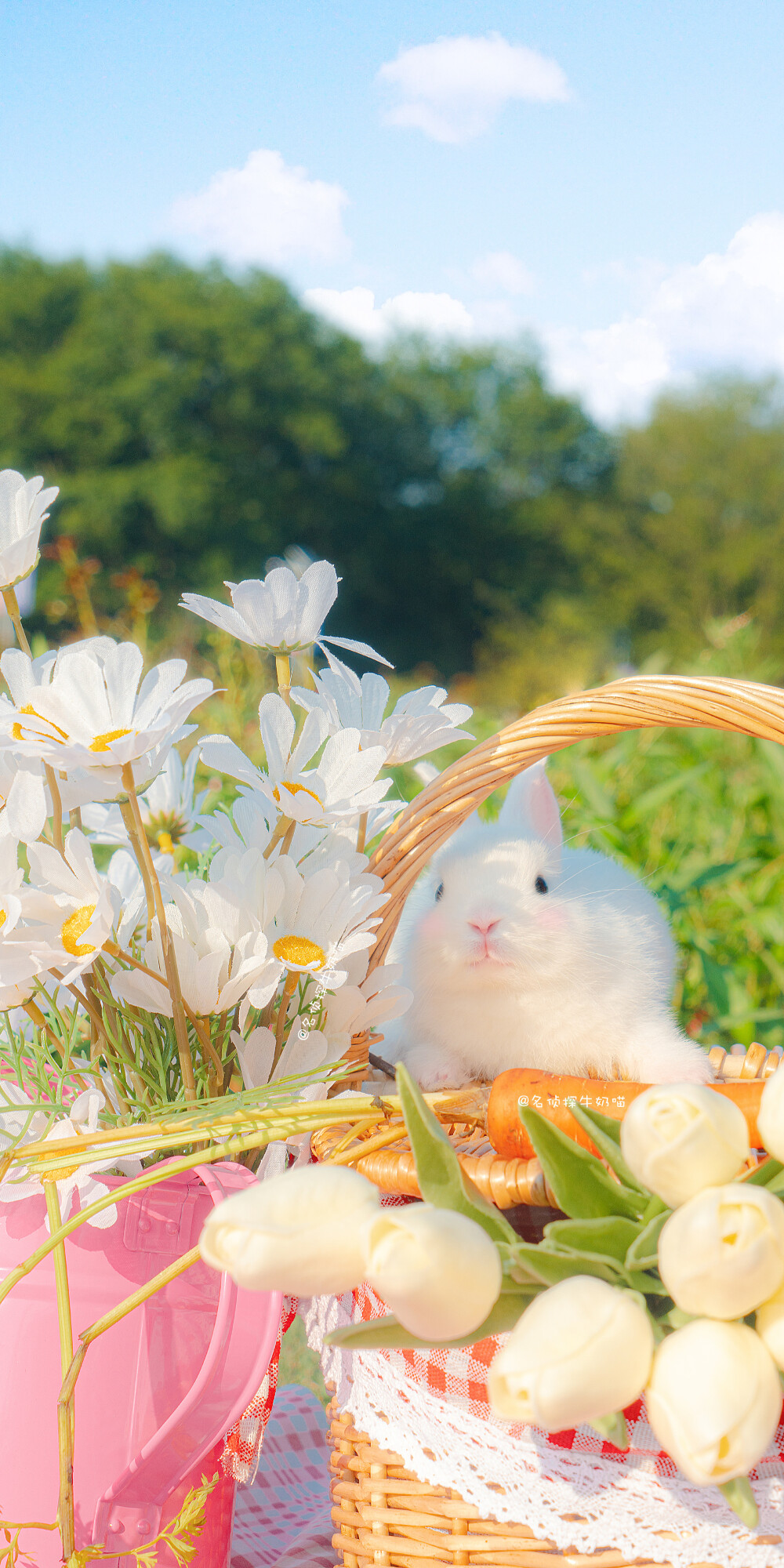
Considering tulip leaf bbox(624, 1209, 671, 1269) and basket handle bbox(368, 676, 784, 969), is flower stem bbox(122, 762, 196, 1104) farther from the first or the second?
tulip leaf bbox(624, 1209, 671, 1269)

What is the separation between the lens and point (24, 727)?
26.1 inches

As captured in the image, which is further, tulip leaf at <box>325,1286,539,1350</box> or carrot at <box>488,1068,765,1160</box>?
carrot at <box>488,1068,765,1160</box>

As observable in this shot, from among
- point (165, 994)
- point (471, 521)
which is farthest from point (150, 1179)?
point (471, 521)

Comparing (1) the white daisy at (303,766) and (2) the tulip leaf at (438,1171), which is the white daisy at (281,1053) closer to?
(1) the white daisy at (303,766)

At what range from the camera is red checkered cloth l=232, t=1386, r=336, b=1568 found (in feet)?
3.07

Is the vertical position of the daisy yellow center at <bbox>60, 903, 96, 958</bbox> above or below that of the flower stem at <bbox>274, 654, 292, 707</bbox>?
below

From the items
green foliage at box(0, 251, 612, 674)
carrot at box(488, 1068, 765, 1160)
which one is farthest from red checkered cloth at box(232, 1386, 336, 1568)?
green foliage at box(0, 251, 612, 674)

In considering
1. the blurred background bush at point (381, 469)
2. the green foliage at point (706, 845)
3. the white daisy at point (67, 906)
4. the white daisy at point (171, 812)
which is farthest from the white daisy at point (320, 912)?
the blurred background bush at point (381, 469)

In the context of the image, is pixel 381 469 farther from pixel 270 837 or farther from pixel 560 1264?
pixel 560 1264

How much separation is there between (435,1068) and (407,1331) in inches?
→ 24.3

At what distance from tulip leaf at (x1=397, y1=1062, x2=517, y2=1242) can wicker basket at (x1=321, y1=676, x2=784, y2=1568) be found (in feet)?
0.38

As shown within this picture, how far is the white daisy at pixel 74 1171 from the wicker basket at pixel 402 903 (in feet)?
0.52

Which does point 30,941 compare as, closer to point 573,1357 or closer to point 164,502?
point 573,1357

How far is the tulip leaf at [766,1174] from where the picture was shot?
0.48 m
